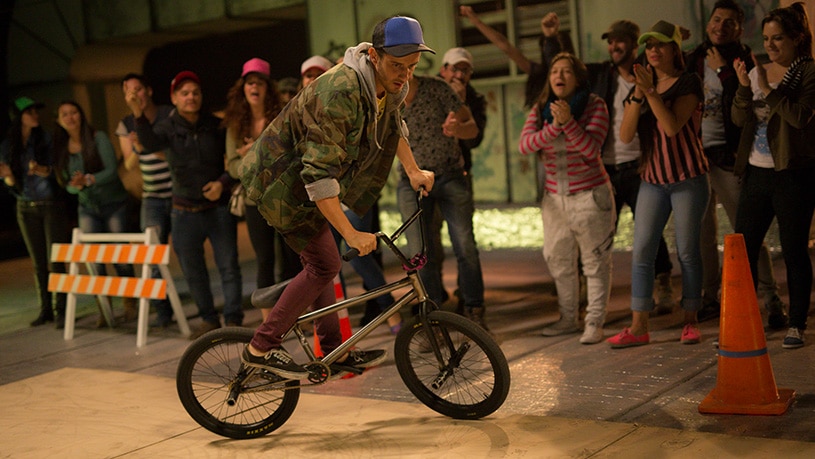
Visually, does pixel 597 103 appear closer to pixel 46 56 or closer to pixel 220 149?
pixel 220 149

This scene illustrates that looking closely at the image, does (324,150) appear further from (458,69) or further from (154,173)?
(154,173)

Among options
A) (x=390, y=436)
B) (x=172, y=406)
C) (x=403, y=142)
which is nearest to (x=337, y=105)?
(x=403, y=142)

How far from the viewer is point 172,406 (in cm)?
601

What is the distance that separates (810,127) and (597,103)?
4.38 feet

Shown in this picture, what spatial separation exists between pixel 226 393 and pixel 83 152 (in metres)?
4.14

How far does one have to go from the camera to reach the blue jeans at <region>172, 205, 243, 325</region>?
7918 mm

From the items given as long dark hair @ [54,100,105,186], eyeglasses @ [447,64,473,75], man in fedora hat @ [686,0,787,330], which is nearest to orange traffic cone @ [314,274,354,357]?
eyeglasses @ [447,64,473,75]

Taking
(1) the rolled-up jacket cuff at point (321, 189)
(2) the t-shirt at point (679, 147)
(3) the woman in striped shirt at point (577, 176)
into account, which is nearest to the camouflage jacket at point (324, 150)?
(1) the rolled-up jacket cuff at point (321, 189)

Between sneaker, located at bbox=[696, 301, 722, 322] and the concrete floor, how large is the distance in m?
0.15

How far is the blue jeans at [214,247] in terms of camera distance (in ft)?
26.0

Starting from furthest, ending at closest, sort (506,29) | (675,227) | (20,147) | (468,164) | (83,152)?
1. (506,29)
2. (20,147)
3. (83,152)
4. (468,164)
5. (675,227)

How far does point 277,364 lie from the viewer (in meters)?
5.14

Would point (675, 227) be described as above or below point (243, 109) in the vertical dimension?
below

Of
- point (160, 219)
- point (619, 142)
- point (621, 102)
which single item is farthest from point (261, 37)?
point (621, 102)
